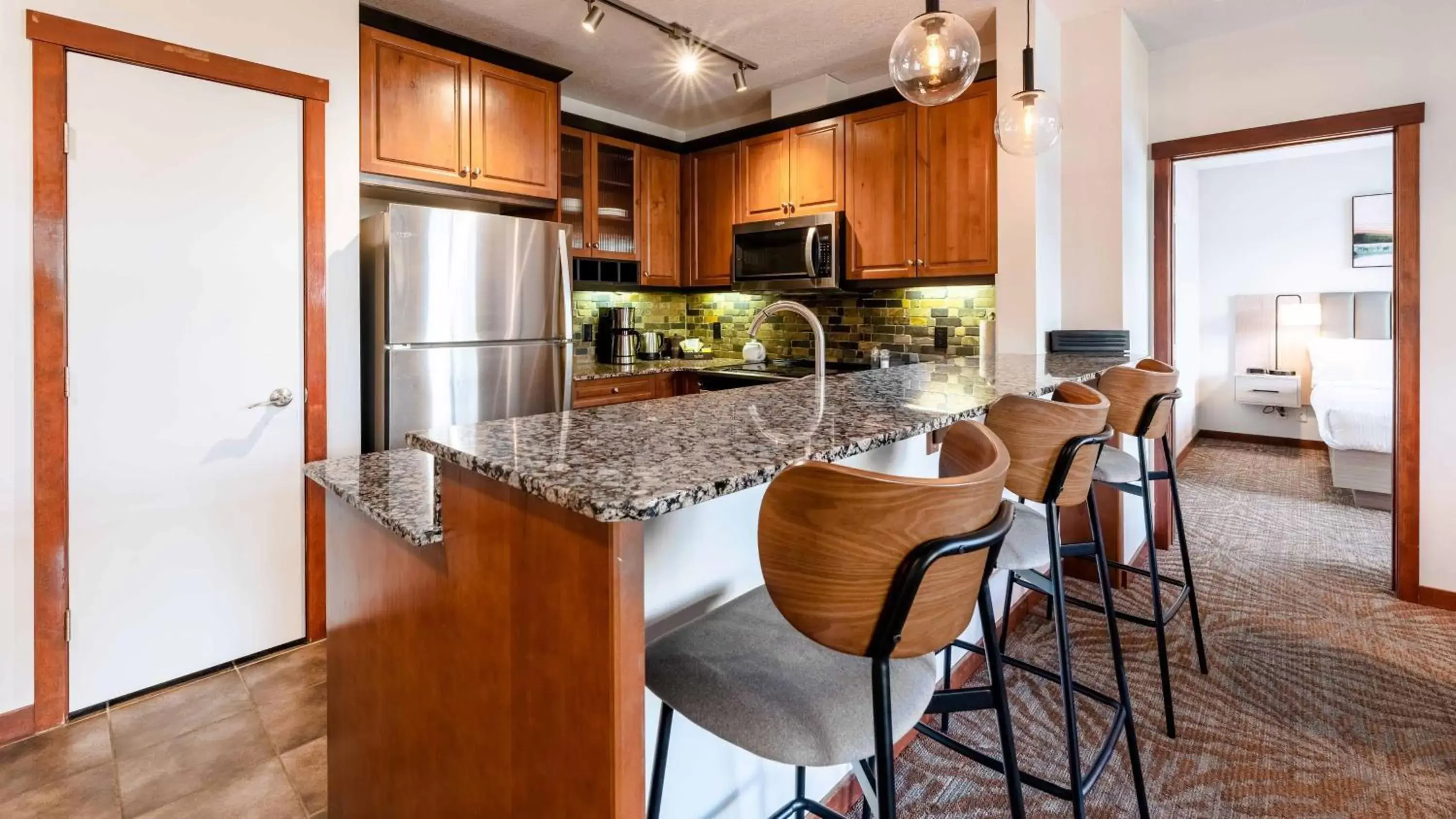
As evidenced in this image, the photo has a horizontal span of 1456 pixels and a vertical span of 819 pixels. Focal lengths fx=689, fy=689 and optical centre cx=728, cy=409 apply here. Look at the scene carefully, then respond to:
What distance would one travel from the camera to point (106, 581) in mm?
2170

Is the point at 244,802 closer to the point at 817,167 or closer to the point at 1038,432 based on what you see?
the point at 1038,432

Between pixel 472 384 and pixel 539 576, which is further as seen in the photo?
pixel 472 384

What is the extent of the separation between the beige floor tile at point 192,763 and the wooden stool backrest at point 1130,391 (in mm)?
2624

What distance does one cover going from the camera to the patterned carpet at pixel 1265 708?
5.64 feet

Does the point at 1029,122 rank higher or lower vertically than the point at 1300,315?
higher

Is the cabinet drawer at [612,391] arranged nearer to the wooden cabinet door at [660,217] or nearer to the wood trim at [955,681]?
the wooden cabinet door at [660,217]

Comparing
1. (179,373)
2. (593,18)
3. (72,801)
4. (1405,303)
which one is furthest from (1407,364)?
(72,801)

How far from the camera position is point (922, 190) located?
3.55 metres

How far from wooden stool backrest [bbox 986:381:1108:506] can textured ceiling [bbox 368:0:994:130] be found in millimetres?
2358

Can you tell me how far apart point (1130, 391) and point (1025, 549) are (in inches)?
30.4

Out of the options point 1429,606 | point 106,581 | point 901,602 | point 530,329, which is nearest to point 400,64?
point 530,329

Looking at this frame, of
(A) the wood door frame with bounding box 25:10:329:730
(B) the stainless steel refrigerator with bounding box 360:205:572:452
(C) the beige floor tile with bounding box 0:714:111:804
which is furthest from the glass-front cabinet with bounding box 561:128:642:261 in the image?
(C) the beige floor tile with bounding box 0:714:111:804

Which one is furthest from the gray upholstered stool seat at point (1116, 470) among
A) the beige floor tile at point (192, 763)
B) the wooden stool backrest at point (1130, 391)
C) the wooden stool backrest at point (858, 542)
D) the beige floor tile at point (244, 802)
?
the beige floor tile at point (192, 763)

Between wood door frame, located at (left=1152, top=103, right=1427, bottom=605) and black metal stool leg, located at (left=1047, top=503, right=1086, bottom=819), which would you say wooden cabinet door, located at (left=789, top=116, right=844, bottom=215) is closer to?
wood door frame, located at (left=1152, top=103, right=1427, bottom=605)
